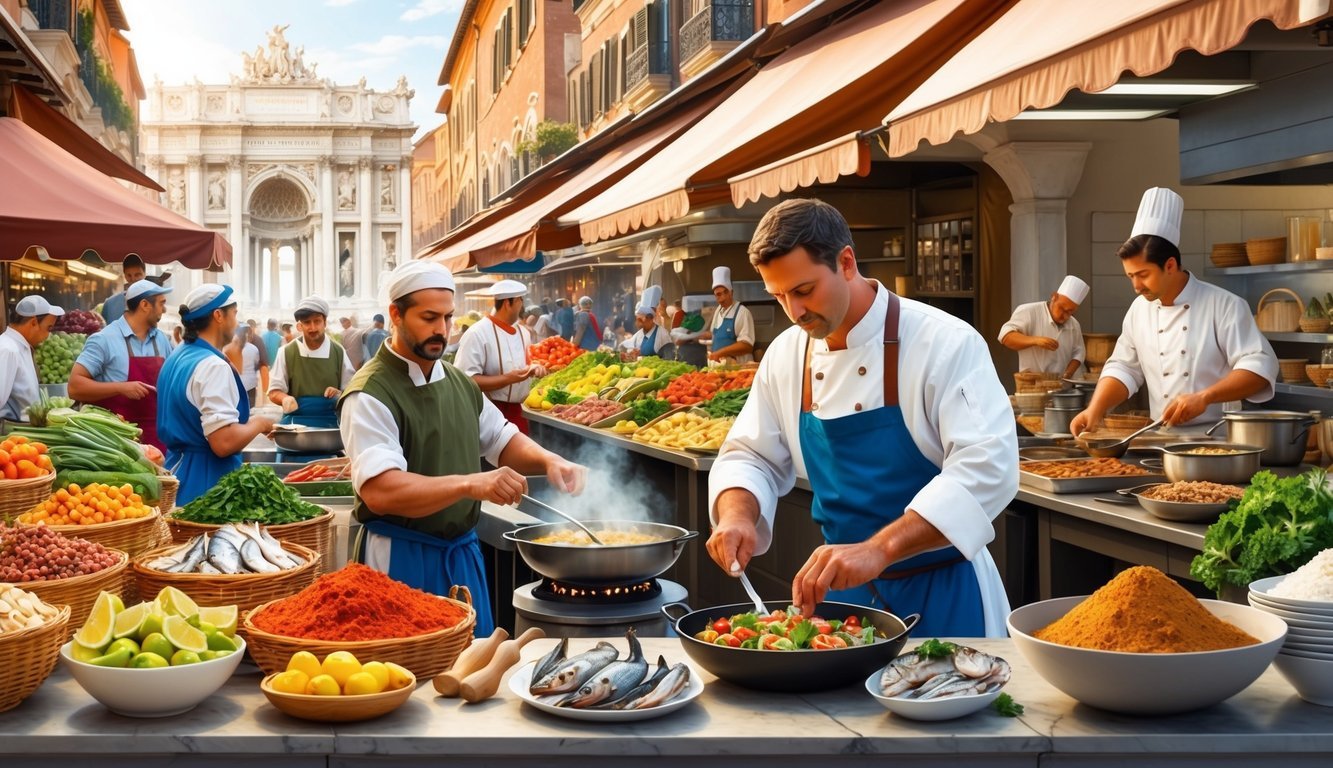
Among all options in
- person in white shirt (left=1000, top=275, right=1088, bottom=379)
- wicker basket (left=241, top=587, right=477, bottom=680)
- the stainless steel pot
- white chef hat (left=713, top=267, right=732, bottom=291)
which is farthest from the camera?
white chef hat (left=713, top=267, right=732, bottom=291)

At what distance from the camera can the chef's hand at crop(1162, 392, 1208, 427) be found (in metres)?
5.42

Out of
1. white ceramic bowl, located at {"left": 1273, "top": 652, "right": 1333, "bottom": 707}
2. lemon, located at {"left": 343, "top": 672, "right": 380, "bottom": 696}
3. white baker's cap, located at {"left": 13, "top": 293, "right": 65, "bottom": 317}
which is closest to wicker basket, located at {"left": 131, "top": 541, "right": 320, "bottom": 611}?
lemon, located at {"left": 343, "top": 672, "right": 380, "bottom": 696}

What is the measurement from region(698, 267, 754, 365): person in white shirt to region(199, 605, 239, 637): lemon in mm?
10218

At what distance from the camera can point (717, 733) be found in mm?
2371

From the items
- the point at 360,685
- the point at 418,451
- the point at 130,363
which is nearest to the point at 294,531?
the point at 418,451

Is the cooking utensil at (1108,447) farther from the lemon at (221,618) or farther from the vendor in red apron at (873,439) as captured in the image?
the lemon at (221,618)

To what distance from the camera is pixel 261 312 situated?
69.2 m

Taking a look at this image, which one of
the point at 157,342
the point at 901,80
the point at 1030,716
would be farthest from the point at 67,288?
the point at 1030,716

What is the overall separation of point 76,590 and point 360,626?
878 mm

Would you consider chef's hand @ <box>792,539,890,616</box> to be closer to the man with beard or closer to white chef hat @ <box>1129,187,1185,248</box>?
white chef hat @ <box>1129,187,1185,248</box>

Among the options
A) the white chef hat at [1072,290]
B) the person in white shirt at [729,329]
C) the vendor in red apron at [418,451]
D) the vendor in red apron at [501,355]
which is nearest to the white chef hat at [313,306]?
the vendor in red apron at [501,355]

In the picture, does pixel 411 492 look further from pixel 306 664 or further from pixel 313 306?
Answer: pixel 313 306

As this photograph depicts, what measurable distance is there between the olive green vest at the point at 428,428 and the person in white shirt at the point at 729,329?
882 centimetres

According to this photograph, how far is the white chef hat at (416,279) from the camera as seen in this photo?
12.9ft
